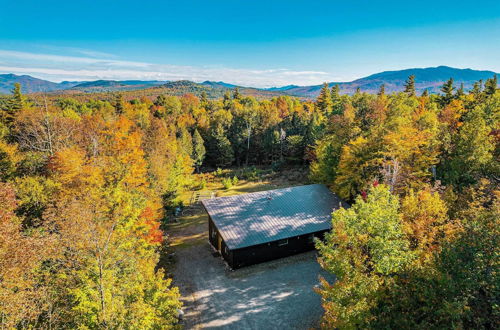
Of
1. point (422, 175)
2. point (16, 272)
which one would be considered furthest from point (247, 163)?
point (16, 272)

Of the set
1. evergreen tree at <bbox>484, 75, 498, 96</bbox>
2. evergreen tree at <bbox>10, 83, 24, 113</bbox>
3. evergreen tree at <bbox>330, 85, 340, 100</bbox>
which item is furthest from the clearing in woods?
evergreen tree at <bbox>330, 85, 340, 100</bbox>

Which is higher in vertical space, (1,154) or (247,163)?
(1,154)

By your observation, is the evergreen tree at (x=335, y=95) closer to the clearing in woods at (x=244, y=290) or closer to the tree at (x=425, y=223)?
the clearing in woods at (x=244, y=290)

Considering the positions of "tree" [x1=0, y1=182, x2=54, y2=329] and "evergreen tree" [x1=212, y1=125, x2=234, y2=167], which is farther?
"evergreen tree" [x1=212, y1=125, x2=234, y2=167]

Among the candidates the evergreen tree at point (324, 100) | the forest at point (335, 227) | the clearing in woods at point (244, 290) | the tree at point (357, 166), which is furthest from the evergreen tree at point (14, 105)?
the evergreen tree at point (324, 100)

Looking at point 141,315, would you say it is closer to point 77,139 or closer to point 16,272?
point 16,272

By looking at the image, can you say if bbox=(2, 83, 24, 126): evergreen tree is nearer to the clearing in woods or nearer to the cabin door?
the clearing in woods

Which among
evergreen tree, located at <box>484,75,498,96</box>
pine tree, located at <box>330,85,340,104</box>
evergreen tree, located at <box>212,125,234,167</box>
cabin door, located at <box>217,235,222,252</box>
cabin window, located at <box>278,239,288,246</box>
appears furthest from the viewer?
pine tree, located at <box>330,85,340,104</box>
